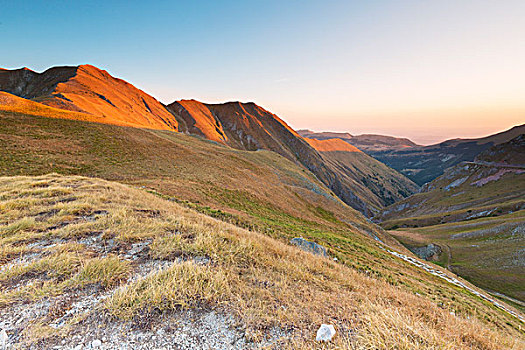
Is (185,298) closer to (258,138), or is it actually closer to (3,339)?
(3,339)

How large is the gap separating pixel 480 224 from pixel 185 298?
236 ft

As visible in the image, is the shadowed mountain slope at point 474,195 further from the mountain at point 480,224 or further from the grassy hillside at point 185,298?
the grassy hillside at point 185,298

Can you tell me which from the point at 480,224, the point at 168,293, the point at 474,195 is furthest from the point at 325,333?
the point at 474,195

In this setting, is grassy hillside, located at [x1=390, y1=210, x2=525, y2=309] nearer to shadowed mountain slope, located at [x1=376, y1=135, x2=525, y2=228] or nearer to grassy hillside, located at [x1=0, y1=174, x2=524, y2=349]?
shadowed mountain slope, located at [x1=376, y1=135, x2=525, y2=228]

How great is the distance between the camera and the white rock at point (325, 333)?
3.34 meters

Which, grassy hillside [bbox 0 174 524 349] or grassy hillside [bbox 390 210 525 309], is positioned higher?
grassy hillside [bbox 0 174 524 349]

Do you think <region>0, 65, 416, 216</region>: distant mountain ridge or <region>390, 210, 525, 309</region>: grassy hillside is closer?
<region>390, 210, 525, 309</region>: grassy hillside

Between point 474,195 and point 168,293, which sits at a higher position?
point 168,293

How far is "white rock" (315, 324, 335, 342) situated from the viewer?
3341mm

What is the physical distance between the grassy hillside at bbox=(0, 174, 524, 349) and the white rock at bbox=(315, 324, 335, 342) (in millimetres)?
100

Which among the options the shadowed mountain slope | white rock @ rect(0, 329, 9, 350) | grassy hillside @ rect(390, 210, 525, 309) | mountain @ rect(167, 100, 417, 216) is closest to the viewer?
white rock @ rect(0, 329, 9, 350)

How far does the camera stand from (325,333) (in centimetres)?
343

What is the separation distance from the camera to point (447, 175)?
136 m

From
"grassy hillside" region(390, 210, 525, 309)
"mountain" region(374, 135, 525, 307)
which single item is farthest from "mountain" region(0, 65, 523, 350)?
"mountain" region(374, 135, 525, 307)
